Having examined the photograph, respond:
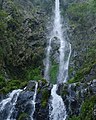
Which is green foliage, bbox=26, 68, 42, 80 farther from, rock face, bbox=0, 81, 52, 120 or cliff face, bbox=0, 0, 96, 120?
rock face, bbox=0, 81, 52, 120

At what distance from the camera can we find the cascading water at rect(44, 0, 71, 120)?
4191 cm

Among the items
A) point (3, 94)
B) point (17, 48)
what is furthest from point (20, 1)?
point (3, 94)

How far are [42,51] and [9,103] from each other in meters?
25.9

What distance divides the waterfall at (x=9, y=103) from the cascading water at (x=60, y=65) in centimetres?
484

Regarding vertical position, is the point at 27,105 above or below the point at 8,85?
below

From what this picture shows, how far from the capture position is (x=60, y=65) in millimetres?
65312

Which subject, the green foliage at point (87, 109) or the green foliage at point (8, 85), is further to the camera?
the green foliage at point (8, 85)

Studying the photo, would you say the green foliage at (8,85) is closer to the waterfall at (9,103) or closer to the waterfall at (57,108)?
the waterfall at (9,103)

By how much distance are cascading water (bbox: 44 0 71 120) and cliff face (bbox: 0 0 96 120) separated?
0.76 metres

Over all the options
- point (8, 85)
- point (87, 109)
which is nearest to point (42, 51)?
point (8, 85)

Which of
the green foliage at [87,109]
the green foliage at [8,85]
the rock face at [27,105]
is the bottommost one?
the green foliage at [87,109]

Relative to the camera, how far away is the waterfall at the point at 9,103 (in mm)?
42650

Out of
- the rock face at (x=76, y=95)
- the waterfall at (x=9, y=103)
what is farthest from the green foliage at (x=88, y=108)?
the waterfall at (x=9, y=103)

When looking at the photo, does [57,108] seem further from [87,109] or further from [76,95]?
[87,109]
